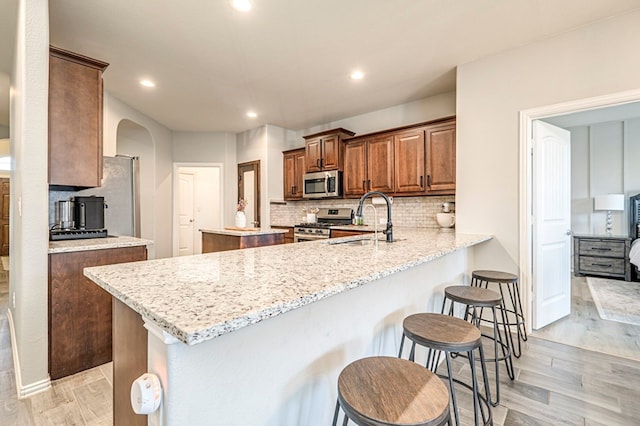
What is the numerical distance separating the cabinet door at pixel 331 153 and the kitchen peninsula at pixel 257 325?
125 inches

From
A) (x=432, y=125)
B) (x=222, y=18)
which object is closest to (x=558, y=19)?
(x=432, y=125)

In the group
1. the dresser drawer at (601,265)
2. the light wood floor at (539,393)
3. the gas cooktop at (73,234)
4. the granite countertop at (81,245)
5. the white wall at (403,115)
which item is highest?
the white wall at (403,115)

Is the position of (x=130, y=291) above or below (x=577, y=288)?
above

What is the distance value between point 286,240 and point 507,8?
13.8 feet

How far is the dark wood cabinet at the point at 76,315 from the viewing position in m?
2.01

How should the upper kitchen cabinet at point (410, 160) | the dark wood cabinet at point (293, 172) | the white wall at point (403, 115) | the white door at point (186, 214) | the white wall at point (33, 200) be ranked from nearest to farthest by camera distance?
the white wall at point (33, 200) < the upper kitchen cabinet at point (410, 160) < the white wall at point (403, 115) < the dark wood cabinet at point (293, 172) < the white door at point (186, 214)

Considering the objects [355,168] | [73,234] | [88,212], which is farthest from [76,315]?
[355,168]

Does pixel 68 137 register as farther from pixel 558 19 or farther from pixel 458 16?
pixel 558 19

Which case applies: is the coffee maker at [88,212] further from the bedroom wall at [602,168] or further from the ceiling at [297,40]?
the bedroom wall at [602,168]

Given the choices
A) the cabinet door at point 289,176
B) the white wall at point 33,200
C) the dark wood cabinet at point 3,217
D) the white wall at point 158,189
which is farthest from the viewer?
the dark wood cabinet at point 3,217

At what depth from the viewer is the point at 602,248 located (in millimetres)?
4848

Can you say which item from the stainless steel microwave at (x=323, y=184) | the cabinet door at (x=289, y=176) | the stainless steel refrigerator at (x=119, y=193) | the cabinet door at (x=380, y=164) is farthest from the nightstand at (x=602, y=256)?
the stainless steel refrigerator at (x=119, y=193)

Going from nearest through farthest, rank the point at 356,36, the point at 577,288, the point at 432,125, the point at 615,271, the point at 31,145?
1. the point at 31,145
2. the point at 356,36
3. the point at 432,125
4. the point at 577,288
5. the point at 615,271

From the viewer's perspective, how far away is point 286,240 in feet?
17.5
